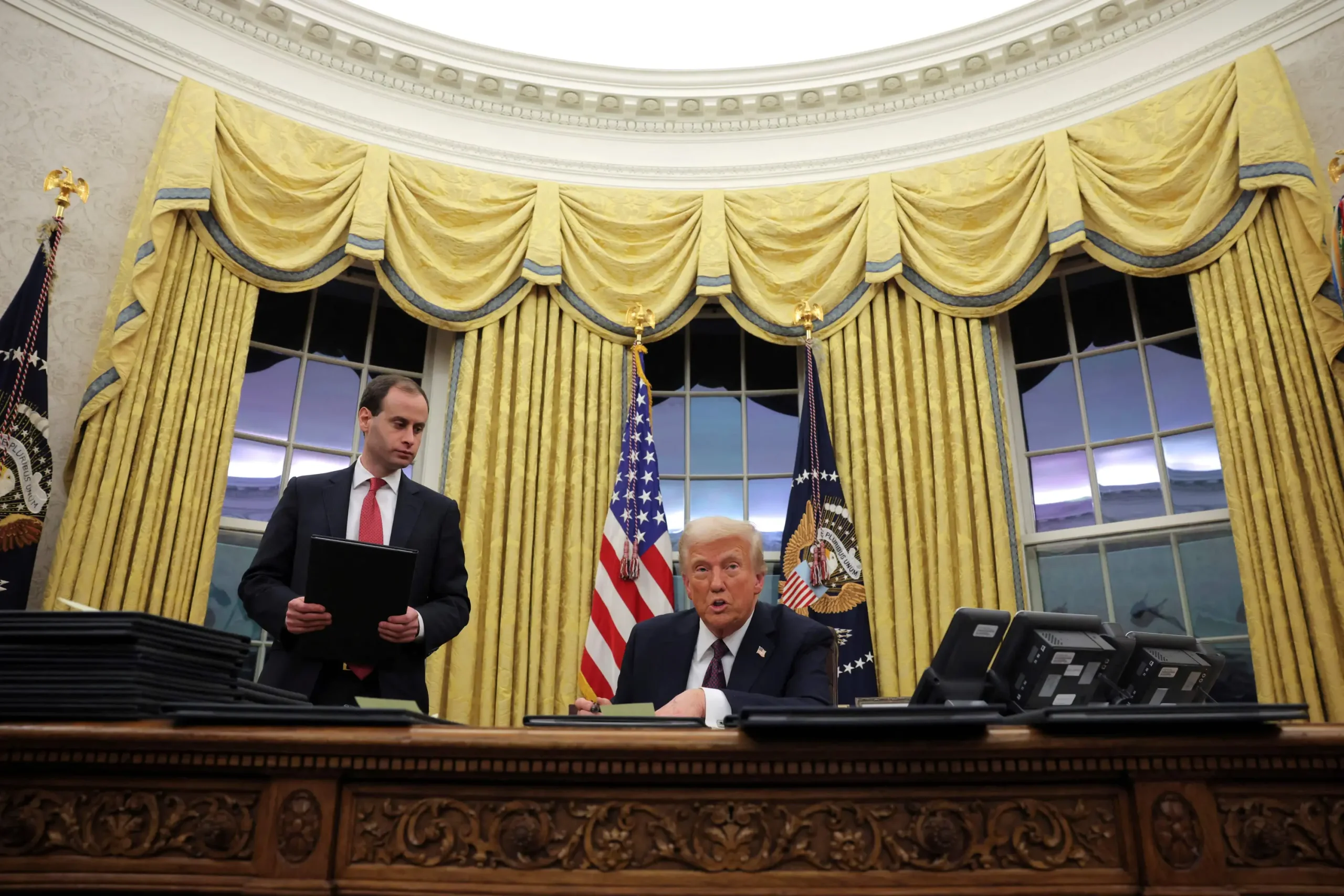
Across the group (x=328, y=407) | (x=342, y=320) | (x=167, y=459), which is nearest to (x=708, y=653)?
(x=167, y=459)

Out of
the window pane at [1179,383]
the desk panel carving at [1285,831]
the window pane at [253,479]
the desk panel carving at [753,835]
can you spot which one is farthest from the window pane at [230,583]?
the window pane at [1179,383]

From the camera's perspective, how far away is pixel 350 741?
1098mm

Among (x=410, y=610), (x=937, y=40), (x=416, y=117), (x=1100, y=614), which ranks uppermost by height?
(x=937, y=40)

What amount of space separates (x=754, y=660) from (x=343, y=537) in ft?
3.32

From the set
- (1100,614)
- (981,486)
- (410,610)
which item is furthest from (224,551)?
(1100,614)

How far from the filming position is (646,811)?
109cm

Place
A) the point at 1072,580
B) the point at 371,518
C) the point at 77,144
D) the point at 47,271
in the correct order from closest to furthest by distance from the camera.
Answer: the point at 371,518 → the point at 47,271 → the point at 77,144 → the point at 1072,580

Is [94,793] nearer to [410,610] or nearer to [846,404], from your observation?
[410,610]

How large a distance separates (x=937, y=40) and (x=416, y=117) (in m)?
2.87

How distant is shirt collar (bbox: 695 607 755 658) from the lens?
7.45 feet

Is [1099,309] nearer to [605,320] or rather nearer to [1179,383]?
[1179,383]

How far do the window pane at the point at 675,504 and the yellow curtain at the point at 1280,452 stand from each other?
2.55 m

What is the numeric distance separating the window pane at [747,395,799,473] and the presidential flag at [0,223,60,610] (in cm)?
312

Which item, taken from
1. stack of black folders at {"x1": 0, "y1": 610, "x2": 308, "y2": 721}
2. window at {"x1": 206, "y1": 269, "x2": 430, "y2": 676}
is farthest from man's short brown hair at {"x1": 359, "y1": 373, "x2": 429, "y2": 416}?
window at {"x1": 206, "y1": 269, "x2": 430, "y2": 676}
